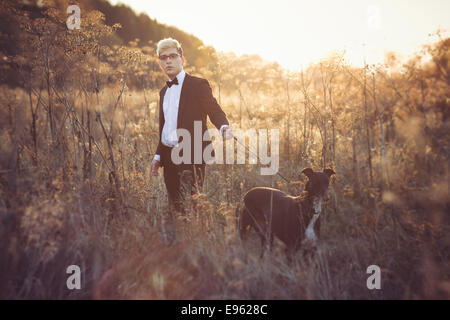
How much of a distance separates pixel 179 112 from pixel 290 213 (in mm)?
1633

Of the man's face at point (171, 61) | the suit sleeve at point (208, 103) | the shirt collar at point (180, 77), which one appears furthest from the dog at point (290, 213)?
the man's face at point (171, 61)

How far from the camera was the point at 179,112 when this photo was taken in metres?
3.52

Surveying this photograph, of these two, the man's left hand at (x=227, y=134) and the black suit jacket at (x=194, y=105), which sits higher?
the black suit jacket at (x=194, y=105)

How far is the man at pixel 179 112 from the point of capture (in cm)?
348

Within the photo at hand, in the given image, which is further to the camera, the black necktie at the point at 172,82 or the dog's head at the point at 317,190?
the black necktie at the point at 172,82

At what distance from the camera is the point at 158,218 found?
354 centimetres

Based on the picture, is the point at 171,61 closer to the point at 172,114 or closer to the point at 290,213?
the point at 172,114

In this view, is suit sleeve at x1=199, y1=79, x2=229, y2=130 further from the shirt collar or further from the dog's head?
the dog's head

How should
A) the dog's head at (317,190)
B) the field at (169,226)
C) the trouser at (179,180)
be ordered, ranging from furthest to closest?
the trouser at (179,180), the dog's head at (317,190), the field at (169,226)

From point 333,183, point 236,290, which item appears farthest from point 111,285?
point 333,183

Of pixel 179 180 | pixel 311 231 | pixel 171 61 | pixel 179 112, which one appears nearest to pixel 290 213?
pixel 311 231

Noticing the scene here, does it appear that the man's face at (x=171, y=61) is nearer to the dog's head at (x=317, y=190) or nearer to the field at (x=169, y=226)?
the field at (x=169, y=226)

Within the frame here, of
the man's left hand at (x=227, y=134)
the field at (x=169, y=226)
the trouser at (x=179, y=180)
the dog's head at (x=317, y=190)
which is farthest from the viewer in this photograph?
Result: the trouser at (x=179, y=180)

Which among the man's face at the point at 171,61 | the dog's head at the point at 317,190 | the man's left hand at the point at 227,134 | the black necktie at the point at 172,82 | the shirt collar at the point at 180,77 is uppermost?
the man's face at the point at 171,61
